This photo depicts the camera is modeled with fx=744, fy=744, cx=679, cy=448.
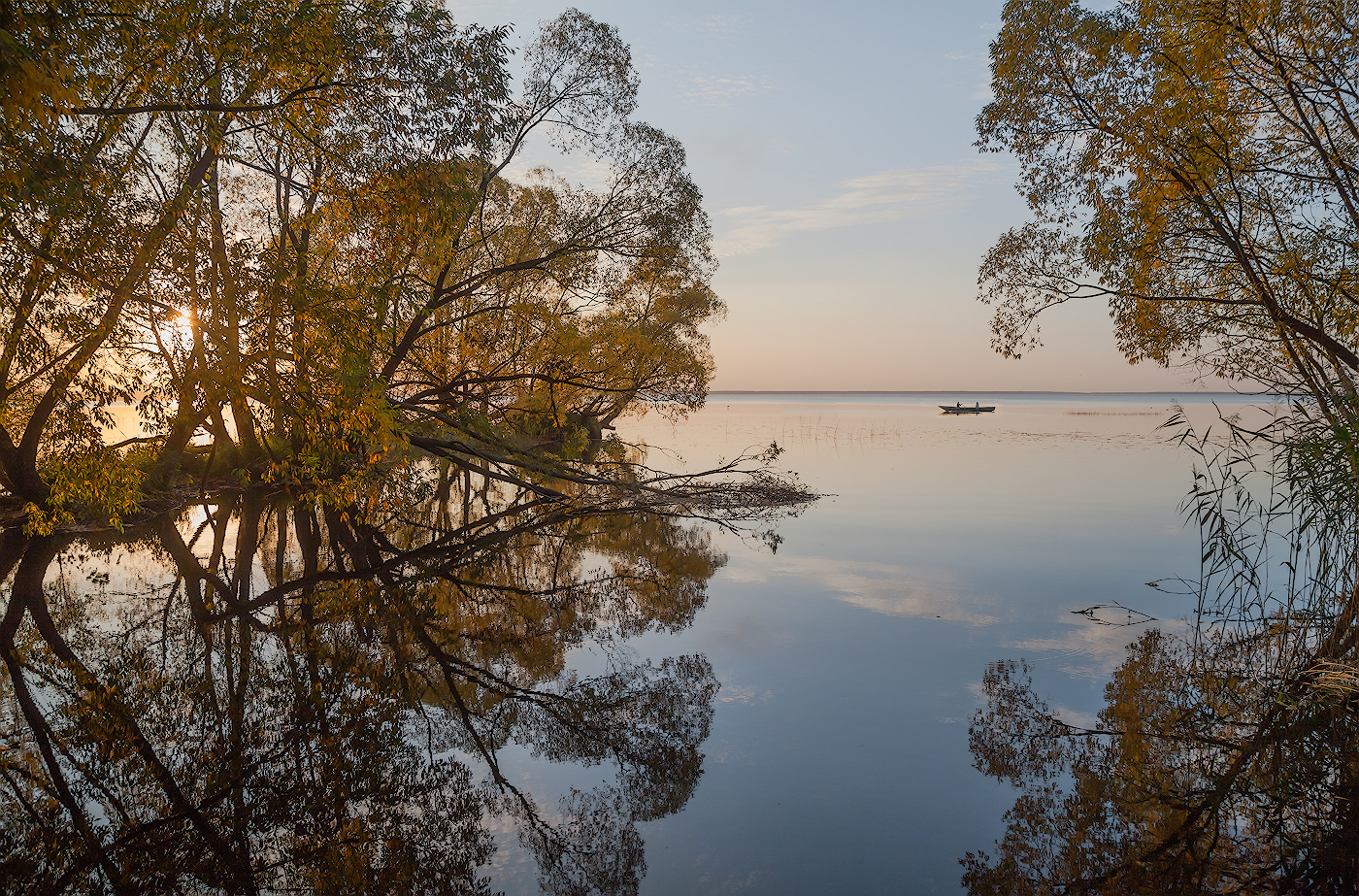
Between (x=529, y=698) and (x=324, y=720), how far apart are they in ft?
6.01

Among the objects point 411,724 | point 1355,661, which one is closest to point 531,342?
point 411,724

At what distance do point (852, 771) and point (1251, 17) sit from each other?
34.5 ft

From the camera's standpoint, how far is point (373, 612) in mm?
9828

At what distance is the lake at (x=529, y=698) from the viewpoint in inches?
187

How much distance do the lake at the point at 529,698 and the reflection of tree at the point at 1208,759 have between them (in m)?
0.32

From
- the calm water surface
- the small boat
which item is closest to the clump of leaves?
the calm water surface

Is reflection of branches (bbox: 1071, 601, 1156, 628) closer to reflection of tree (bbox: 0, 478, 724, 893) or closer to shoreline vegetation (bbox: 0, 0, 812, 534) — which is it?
reflection of tree (bbox: 0, 478, 724, 893)

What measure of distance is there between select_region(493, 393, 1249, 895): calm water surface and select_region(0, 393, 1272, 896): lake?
0.12 ft

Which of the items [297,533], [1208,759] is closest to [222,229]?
[297,533]

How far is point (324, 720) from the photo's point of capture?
6402 millimetres

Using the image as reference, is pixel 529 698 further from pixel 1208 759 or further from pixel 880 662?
pixel 1208 759

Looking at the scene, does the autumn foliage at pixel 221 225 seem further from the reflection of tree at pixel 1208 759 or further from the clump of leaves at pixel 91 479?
the reflection of tree at pixel 1208 759

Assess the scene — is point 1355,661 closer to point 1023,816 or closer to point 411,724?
point 1023,816

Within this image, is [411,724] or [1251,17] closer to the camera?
[411,724]
